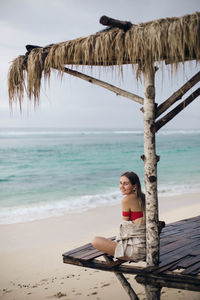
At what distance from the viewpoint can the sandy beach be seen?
15.4ft

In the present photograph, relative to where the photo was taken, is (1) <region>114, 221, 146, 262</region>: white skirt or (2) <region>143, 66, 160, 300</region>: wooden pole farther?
(1) <region>114, 221, 146, 262</region>: white skirt

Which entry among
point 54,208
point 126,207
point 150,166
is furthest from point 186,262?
point 54,208

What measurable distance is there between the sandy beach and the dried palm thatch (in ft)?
9.63

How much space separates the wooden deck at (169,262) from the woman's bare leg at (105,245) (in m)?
0.07

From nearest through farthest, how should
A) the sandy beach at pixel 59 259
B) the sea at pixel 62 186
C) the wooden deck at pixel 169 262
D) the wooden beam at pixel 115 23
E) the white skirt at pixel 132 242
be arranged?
the wooden beam at pixel 115 23
the wooden deck at pixel 169 262
the white skirt at pixel 132 242
the sandy beach at pixel 59 259
the sea at pixel 62 186

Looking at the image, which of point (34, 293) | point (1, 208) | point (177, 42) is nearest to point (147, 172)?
point (177, 42)

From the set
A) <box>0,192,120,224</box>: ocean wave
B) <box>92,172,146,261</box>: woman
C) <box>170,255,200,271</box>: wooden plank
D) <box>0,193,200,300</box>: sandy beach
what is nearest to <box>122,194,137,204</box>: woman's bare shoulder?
<box>92,172,146,261</box>: woman

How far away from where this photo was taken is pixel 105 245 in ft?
12.2

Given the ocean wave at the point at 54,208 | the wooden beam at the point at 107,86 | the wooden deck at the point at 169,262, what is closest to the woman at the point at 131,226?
the wooden deck at the point at 169,262

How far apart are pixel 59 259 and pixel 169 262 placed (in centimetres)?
337

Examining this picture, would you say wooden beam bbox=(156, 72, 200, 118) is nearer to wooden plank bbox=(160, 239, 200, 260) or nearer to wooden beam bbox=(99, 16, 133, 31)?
wooden beam bbox=(99, 16, 133, 31)

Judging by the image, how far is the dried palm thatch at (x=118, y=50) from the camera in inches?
112

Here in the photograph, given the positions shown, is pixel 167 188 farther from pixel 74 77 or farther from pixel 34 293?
pixel 74 77

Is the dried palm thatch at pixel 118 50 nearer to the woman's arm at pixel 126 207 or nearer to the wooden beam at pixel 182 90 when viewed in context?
the wooden beam at pixel 182 90
